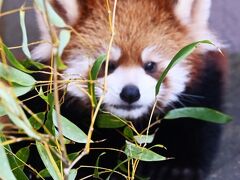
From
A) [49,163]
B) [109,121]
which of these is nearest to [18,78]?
[49,163]

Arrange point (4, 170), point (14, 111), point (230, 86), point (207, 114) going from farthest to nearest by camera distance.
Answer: point (230, 86), point (207, 114), point (4, 170), point (14, 111)

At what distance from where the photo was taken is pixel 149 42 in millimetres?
1277

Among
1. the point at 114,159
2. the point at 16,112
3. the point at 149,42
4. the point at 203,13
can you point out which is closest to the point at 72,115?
the point at 114,159

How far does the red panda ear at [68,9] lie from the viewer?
1276 mm

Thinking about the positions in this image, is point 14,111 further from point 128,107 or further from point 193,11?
point 193,11

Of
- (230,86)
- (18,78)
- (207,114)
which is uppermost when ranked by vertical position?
(18,78)

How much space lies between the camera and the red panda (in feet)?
4.12

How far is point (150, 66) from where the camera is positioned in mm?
1271

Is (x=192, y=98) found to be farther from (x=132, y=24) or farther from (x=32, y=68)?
(x=32, y=68)

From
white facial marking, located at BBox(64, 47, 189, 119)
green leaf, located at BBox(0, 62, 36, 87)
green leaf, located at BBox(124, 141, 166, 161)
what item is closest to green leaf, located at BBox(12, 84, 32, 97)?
green leaf, located at BBox(0, 62, 36, 87)

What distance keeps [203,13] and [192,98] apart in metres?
0.19

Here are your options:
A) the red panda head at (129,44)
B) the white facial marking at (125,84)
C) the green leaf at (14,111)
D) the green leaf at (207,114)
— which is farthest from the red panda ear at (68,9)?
the green leaf at (14,111)

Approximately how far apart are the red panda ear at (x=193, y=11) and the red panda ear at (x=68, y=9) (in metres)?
0.21

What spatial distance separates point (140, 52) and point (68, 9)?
0.17 metres
